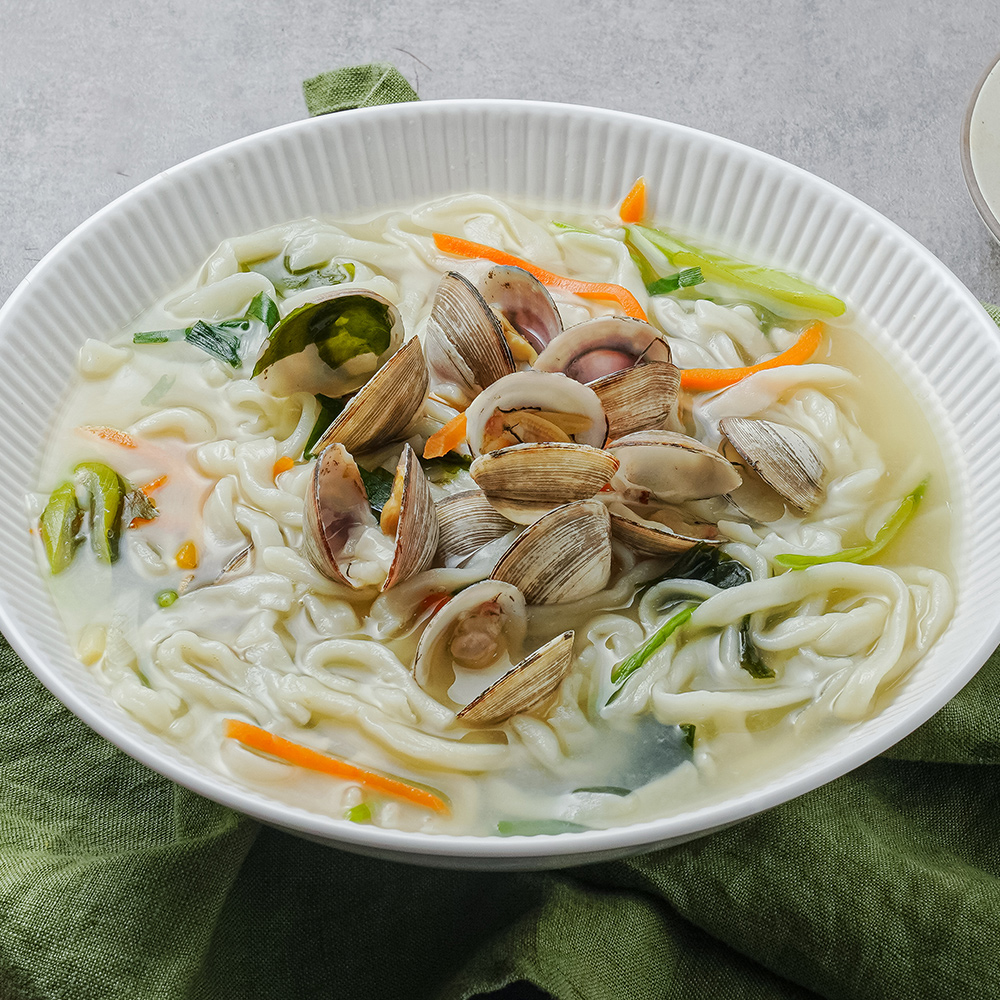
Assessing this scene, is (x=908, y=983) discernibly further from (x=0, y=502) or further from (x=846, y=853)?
(x=0, y=502)

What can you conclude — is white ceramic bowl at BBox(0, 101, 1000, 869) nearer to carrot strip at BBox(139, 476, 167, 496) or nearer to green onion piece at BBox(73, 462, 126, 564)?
green onion piece at BBox(73, 462, 126, 564)

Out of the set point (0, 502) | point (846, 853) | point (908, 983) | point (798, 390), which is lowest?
point (908, 983)

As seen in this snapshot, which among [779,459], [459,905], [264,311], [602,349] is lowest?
[459,905]

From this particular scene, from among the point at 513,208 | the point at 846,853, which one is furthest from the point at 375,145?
the point at 846,853

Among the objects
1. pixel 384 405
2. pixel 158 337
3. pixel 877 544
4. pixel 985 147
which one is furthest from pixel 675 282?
pixel 985 147

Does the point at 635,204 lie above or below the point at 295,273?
below

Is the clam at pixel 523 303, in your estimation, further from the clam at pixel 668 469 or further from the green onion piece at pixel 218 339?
the green onion piece at pixel 218 339

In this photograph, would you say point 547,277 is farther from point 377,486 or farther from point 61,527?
point 61,527

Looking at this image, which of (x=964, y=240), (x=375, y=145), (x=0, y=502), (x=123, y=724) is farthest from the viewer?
(x=964, y=240)
